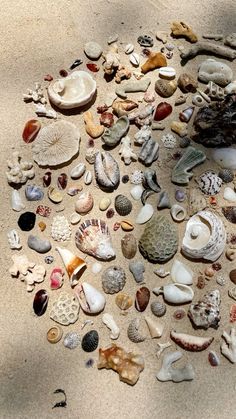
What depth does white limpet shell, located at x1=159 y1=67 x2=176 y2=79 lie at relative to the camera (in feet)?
7.59

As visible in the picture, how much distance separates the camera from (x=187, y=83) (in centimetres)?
227

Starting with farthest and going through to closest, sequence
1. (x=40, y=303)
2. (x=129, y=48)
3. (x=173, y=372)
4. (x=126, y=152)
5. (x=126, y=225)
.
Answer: (x=129, y=48) < (x=126, y=152) < (x=126, y=225) < (x=40, y=303) < (x=173, y=372)

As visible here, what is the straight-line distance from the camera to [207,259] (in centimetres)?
198

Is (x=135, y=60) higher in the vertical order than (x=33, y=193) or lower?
higher

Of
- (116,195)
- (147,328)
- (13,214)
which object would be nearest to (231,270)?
(147,328)

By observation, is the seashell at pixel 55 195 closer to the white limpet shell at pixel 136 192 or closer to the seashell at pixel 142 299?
the white limpet shell at pixel 136 192

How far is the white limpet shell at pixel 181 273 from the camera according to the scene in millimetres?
1946

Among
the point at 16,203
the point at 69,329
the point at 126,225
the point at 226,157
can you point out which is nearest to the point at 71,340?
the point at 69,329

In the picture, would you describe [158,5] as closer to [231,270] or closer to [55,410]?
[231,270]

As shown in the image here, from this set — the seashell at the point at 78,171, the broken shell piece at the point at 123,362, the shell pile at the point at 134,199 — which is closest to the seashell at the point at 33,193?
the shell pile at the point at 134,199

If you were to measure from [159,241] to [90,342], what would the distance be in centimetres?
46

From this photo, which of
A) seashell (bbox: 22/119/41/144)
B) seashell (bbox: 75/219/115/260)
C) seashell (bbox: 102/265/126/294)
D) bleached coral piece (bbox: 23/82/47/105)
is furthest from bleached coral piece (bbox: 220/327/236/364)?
bleached coral piece (bbox: 23/82/47/105)

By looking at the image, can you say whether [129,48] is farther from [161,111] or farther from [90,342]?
[90,342]

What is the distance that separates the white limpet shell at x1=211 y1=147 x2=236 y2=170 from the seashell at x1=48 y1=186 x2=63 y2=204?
67 centimetres
